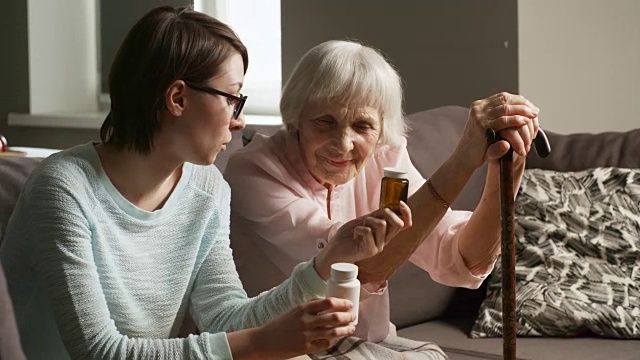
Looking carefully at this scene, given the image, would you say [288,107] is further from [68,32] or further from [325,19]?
[68,32]

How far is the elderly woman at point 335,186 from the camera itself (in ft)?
6.37

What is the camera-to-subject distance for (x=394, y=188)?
1.51m

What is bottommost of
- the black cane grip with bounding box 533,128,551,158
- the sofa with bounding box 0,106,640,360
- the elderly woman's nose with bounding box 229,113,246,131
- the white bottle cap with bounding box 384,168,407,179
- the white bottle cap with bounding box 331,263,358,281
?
the sofa with bounding box 0,106,640,360

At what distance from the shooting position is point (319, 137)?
1.97 meters

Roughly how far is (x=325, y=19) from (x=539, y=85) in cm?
98

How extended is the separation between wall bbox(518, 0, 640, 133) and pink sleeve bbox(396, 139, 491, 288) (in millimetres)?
1395

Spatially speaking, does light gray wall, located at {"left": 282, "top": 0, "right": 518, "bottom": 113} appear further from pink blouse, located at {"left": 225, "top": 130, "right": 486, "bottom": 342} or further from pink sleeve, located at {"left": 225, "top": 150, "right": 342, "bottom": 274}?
pink sleeve, located at {"left": 225, "top": 150, "right": 342, "bottom": 274}

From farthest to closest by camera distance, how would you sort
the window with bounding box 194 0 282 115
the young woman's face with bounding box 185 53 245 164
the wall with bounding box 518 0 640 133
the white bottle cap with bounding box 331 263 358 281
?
1. the window with bounding box 194 0 282 115
2. the wall with bounding box 518 0 640 133
3. the young woman's face with bounding box 185 53 245 164
4. the white bottle cap with bounding box 331 263 358 281

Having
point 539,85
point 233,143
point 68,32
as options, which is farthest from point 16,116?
point 233,143

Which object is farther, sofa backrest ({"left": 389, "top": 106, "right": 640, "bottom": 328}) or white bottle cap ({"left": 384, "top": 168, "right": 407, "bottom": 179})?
sofa backrest ({"left": 389, "top": 106, "right": 640, "bottom": 328})

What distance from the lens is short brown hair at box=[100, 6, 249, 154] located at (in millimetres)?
1593

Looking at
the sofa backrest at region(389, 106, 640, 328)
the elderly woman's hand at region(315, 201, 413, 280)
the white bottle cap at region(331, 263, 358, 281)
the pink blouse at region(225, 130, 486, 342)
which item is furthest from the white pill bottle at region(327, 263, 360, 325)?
the sofa backrest at region(389, 106, 640, 328)

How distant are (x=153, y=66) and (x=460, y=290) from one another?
1364 mm

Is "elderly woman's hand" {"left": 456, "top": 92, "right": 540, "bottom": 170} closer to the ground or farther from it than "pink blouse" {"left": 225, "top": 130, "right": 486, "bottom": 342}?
farther from it
